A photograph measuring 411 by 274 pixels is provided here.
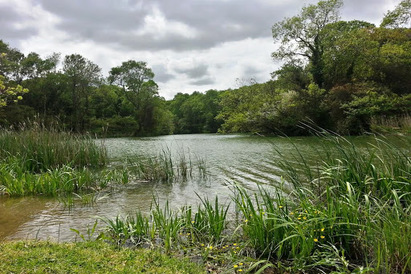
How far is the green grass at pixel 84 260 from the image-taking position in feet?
8.79

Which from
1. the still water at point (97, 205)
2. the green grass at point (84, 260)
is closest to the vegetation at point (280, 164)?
the green grass at point (84, 260)

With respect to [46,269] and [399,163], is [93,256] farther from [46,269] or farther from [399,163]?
[399,163]

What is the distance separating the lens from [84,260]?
2.87 meters

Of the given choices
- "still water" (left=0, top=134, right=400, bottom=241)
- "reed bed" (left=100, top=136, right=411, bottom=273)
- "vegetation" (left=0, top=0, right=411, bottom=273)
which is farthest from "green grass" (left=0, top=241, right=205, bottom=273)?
"still water" (left=0, top=134, right=400, bottom=241)

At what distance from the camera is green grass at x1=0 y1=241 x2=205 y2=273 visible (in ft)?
8.79

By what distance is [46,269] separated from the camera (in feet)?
8.66

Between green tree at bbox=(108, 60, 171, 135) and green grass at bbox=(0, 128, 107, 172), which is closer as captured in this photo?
green grass at bbox=(0, 128, 107, 172)

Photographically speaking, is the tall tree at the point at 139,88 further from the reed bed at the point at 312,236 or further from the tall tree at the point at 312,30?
the reed bed at the point at 312,236

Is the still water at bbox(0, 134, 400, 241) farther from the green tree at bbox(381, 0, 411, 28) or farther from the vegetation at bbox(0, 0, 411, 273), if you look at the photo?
the green tree at bbox(381, 0, 411, 28)

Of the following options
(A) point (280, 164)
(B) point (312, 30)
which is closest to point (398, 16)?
(B) point (312, 30)

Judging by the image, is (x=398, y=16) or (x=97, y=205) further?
(x=398, y=16)

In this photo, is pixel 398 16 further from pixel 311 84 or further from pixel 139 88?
pixel 139 88

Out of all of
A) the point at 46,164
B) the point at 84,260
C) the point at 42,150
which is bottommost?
the point at 84,260

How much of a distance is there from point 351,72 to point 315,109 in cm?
611
